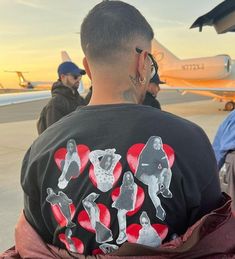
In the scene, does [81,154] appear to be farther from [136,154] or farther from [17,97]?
[17,97]

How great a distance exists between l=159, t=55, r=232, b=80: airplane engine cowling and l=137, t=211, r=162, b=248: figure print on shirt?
19126 millimetres

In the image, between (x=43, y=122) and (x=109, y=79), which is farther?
(x=43, y=122)

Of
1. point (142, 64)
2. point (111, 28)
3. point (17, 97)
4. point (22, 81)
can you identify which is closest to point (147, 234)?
point (142, 64)

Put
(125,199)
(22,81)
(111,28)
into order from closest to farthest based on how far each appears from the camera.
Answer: (125,199) → (111,28) → (22,81)

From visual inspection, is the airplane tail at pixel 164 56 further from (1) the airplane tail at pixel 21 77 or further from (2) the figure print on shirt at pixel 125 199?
(1) the airplane tail at pixel 21 77

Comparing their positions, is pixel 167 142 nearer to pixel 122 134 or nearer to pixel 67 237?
pixel 122 134

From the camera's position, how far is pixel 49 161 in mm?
1218

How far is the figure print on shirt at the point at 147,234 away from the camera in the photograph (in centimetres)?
111

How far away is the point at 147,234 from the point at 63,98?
11.7ft

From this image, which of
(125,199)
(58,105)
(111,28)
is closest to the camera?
(125,199)

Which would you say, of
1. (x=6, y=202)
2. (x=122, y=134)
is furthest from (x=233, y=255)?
(x=6, y=202)

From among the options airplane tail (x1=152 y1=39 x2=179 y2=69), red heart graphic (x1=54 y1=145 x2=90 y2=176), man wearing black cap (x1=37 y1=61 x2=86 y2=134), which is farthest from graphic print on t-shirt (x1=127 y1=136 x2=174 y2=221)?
airplane tail (x1=152 y1=39 x2=179 y2=69)

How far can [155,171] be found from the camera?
43.9 inches

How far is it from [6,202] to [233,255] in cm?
466
